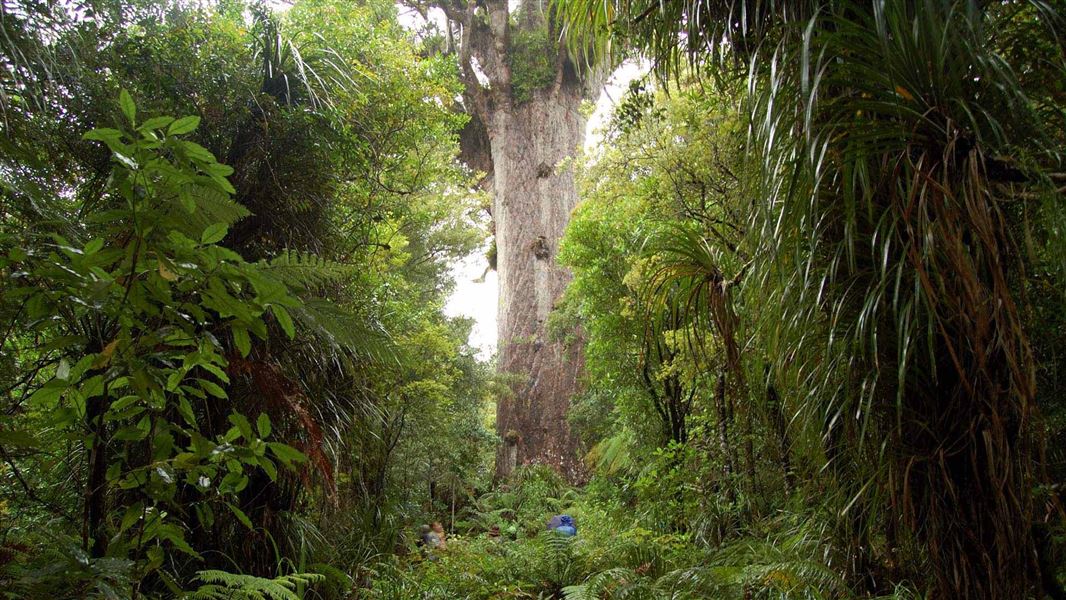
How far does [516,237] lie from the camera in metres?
10.9

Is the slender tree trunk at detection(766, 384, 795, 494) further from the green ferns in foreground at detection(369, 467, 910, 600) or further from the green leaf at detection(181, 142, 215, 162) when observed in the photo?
the green leaf at detection(181, 142, 215, 162)

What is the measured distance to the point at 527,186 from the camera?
11.0m

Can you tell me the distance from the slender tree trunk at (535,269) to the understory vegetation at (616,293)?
4.28 metres

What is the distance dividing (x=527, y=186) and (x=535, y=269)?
4.76 ft

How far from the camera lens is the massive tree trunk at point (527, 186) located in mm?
10125

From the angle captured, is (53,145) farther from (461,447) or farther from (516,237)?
(516,237)

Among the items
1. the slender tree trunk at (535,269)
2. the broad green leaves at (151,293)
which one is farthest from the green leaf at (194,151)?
the slender tree trunk at (535,269)

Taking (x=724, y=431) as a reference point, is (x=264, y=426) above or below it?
above

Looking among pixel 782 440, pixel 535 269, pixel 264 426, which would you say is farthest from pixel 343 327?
pixel 535 269

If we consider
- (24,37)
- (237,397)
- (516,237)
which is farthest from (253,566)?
(516,237)

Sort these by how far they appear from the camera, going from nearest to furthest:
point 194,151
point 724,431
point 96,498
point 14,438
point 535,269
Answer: point 14,438, point 194,151, point 96,498, point 724,431, point 535,269

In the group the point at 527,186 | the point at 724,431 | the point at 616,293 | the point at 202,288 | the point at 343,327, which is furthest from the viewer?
the point at 527,186

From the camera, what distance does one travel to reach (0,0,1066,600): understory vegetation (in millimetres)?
1343

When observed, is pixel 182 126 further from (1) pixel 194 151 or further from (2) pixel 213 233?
(2) pixel 213 233
